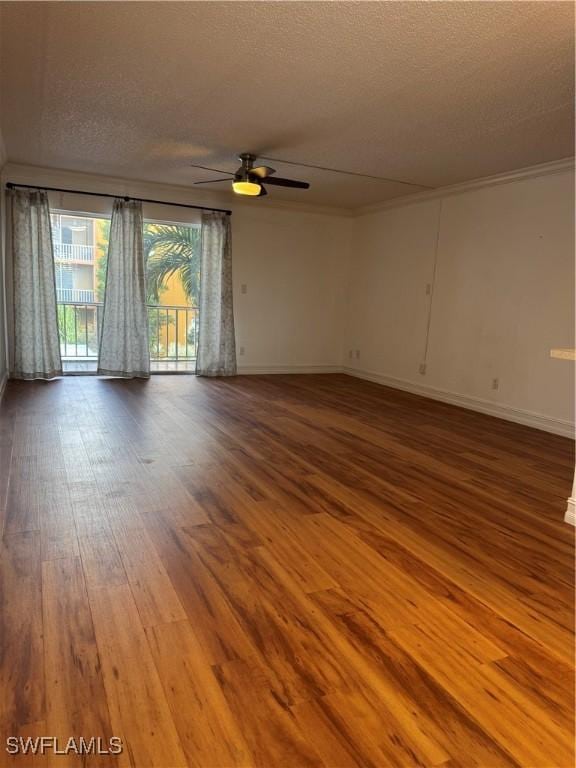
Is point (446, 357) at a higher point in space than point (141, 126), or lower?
lower

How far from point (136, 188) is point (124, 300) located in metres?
1.43

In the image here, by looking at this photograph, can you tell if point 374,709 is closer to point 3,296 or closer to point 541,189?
point 541,189

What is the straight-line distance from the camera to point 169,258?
741cm

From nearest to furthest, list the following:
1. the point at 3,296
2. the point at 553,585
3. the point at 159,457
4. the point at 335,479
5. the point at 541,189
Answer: the point at 553,585 < the point at 335,479 < the point at 159,457 < the point at 541,189 < the point at 3,296

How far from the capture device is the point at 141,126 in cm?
396

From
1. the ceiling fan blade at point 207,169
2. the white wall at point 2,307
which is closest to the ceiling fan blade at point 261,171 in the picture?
the ceiling fan blade at point 207,169

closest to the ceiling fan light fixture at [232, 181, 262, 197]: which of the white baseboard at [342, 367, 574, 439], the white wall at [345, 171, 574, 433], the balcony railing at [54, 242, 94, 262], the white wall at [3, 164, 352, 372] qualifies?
the white wall at [3, 164, 352, 372]

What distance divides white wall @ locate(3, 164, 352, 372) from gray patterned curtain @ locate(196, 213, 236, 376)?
0.84 ft

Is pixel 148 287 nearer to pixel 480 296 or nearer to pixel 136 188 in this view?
pixel 136 188

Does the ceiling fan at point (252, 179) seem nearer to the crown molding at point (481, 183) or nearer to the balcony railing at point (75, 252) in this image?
the crown molding at point (481, 183)

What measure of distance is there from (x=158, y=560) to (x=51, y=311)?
466 cm

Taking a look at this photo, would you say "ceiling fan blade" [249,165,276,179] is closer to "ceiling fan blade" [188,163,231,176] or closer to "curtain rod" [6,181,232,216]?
"ceiling fan blade" [188,163,231,176]

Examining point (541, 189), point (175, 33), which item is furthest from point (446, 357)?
point (175, 33)

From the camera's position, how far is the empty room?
1363 mm
